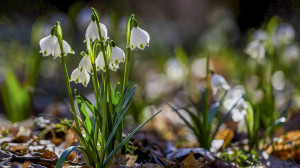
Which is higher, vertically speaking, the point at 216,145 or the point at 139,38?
the point at 139,38

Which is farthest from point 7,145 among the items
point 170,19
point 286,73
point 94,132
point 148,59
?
point 170,19

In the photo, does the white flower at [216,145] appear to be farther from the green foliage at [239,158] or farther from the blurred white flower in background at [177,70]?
the blurred white flower in background at [177,70]

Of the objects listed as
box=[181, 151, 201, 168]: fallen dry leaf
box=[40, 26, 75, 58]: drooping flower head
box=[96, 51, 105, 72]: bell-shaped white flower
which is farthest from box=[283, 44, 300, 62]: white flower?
box=[40, 26, 75, 58]: drooping flower head

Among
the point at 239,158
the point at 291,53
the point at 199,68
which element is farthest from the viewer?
the point at 199,68

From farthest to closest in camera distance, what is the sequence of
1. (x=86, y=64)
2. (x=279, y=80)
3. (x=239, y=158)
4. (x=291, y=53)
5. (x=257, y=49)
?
1. (x=279, y=80)
2. (x=291, y=53)
3. (x=257, y=49)
4. (x=239, y=158)
5. (x=86, y=64)

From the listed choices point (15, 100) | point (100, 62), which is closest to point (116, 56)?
point (100, 62)

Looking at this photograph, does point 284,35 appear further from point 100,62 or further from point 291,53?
point 100,62

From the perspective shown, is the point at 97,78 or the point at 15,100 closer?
the point at 97,78

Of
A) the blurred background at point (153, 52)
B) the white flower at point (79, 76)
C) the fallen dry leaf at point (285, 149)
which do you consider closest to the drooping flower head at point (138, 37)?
the white flower at point (79, 76)
